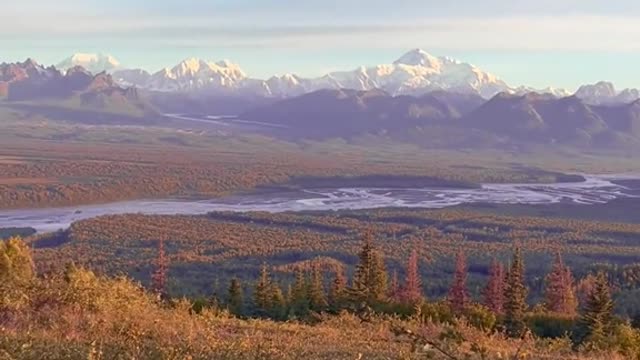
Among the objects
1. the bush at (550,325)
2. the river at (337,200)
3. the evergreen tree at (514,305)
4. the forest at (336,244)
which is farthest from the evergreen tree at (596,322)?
the river at (337,200)

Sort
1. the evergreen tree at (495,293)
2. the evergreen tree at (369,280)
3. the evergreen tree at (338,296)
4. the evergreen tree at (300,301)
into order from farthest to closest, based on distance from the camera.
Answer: the evergreen tree at (495,293)
the evergreen tree at (369,280)
the evergreen tree at (338,296)
the evergreen tree at (300,301)

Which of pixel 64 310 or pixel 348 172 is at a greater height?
pixel 64 310

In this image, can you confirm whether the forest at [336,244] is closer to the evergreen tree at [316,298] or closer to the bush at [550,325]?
the evergreen tree at [316,298]

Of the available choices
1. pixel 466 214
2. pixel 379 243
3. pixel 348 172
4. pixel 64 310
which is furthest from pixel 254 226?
pixel 64 310

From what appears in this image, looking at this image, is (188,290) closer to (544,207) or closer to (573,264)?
(573,264)

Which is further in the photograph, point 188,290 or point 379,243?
point 379,243

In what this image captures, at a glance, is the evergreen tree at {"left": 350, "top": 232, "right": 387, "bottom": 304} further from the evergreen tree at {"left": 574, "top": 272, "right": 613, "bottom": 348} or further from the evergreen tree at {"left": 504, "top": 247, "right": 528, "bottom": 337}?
the evergreen tree at {"left": 574, "top": 272, "right": 613, "bottom": 348}
